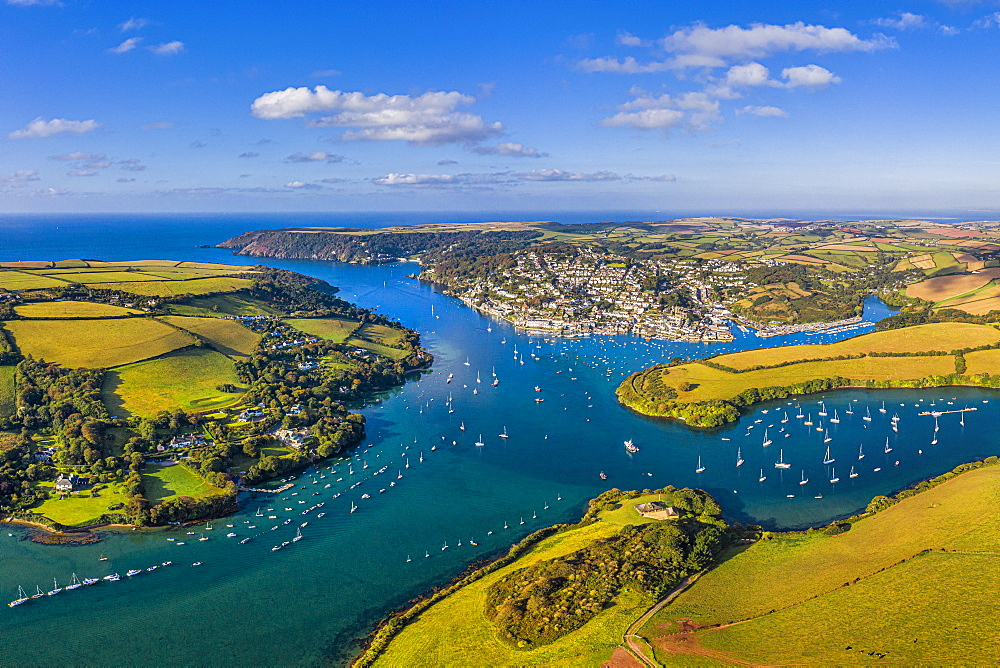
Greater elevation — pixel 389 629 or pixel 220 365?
pixel 220 365

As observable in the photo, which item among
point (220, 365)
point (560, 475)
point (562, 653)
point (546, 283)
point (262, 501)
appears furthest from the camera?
point (546, 283)

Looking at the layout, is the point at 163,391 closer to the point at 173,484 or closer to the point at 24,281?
the point at 173,484

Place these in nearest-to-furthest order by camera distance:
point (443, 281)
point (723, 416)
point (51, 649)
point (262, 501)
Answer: point (51, 649) < point (262, 501) < point (723, 416) < point (443, 281)

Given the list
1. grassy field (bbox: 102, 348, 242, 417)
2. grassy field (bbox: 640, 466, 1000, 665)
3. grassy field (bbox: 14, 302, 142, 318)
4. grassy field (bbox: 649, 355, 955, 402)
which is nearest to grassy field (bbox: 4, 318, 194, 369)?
grassy field (bbox: 102, 348, 242, 417)

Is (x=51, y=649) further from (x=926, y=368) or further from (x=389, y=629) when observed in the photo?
(x=926, y=368)

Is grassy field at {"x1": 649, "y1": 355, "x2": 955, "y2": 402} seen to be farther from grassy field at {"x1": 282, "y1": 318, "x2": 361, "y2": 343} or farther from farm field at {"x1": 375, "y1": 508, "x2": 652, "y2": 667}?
grassy field at {"x1": 282, "y1": 318, "x2": 361, "y2": 343}

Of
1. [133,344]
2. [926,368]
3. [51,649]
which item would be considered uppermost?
[133,344]

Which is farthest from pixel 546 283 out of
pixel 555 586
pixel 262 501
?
pixel 555 586
